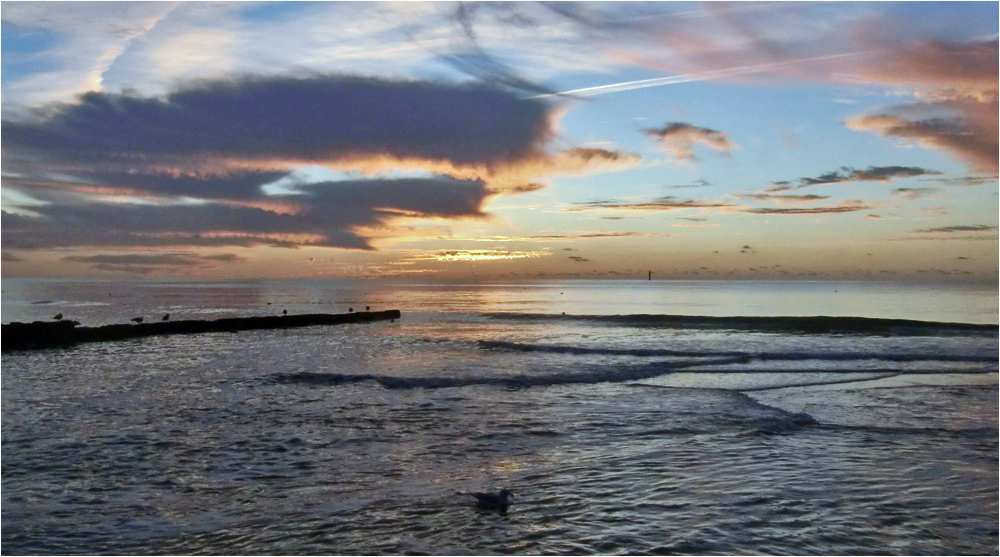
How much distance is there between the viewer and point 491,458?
10.4m

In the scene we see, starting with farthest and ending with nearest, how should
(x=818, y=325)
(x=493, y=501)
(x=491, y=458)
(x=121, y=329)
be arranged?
(x=818, y=325) → (x=121, y=329) → (x=491, y=458) → (x=493, y=501)

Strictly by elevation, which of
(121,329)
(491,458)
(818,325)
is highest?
(121,329)

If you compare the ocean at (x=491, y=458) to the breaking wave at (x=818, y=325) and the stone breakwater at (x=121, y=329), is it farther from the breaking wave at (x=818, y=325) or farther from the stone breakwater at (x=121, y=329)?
the breaking wave at (x=818, y=325)

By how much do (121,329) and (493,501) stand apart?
2636cm

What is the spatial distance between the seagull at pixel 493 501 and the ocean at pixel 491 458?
141 mm

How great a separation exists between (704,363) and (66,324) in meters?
22.9

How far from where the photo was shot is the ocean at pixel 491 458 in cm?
745

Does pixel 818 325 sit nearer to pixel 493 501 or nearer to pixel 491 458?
pixel 491 458

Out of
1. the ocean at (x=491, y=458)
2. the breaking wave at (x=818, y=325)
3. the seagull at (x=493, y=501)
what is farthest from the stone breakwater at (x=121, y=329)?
the seagull at (x=493, y=501)

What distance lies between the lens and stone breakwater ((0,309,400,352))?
2431 centimetres

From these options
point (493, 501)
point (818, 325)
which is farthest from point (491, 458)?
point (818, 325)

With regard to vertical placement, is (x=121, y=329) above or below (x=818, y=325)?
above

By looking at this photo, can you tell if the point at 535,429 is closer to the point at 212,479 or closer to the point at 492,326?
the point at 212,479

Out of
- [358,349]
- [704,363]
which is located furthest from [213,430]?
[704,363]
